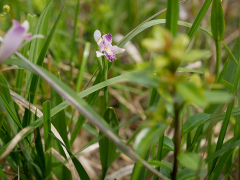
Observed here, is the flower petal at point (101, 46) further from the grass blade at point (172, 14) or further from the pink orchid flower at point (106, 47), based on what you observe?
the grass blade at point (172, 14)

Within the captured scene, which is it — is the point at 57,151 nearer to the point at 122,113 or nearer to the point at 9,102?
the point at 9,102

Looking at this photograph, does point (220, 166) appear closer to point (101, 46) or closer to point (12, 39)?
point (101, 46)

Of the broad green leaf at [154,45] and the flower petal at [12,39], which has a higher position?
the flower petal at [12,39]

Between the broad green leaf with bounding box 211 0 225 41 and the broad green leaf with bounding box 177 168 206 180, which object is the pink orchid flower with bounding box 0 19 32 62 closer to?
the broad green leaf with bounding box 177 168 206 180

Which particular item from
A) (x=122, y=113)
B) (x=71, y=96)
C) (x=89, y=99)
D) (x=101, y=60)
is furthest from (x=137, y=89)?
(x=71, y=96)

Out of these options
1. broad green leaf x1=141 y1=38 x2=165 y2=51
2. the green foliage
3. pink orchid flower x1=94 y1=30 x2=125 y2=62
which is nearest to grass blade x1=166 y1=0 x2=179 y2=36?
the green foliage

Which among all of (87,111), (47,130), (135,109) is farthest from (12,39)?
(135,109)

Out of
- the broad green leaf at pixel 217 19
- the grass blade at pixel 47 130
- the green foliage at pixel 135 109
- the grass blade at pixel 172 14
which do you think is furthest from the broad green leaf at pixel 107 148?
the broad green leaf at pixel 217 19

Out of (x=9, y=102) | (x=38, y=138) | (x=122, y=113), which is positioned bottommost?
(x=122, y=113)

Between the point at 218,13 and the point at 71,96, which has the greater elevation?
the point at 218,13
